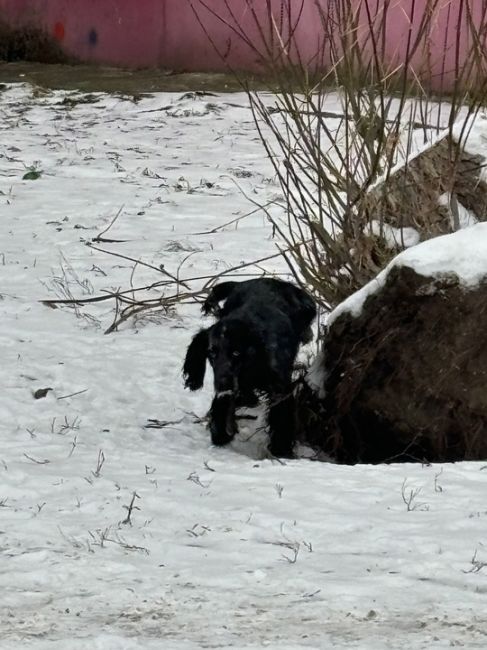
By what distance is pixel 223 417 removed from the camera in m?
5.72

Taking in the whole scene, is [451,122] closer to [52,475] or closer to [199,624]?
[52,475]

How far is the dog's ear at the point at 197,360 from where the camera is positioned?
235 inches

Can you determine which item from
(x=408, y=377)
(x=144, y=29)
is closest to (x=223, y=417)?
(x=408, y=377)

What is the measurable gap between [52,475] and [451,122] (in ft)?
9.31

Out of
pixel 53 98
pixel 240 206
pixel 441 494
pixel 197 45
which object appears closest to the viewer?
pixel 441 494

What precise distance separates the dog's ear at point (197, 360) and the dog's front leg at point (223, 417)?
292mm

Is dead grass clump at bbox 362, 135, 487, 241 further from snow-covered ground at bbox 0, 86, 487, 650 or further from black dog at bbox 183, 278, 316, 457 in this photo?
snow-covered ground at bbox 0, 86, 487, 650

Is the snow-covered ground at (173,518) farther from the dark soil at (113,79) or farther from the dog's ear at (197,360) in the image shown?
the dark soil at (113,79)

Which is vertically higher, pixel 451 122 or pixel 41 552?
pixel 451 122

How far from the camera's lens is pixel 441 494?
4.61m

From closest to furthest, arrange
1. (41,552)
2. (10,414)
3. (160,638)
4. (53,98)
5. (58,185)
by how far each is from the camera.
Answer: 1. (160,638)
2. (41,552)
3. (10,414)
4. (58,185)
5. (53,98)

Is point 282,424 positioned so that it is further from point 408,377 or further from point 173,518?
point 173,518

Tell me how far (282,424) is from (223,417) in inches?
11.8

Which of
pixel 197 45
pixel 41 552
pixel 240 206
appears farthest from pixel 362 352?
pixel 197 45
